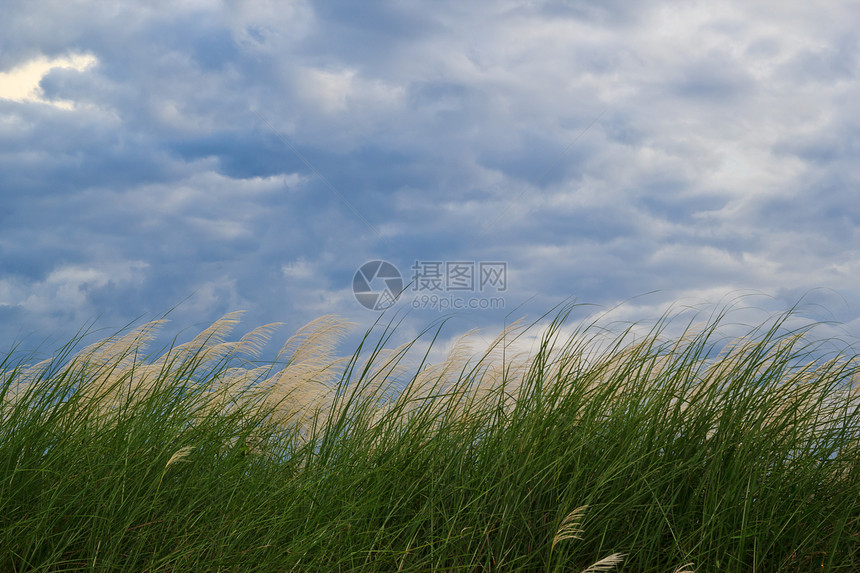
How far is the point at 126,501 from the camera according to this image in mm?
3043

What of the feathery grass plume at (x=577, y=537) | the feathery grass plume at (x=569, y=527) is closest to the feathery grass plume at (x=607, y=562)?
the feathery grass plume at (x=577, y=537)

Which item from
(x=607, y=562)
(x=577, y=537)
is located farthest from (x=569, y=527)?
(x=607, y=562)

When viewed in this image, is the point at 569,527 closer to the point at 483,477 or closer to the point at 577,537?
the point at 577,537

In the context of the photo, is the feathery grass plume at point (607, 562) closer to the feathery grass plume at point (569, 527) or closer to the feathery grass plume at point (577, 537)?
the feathery grass plume at point (577, 537)

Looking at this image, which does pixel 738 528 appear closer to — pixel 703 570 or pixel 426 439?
pixel 703 570

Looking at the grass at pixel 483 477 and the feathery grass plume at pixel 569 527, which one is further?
the grass at pixel 483 477

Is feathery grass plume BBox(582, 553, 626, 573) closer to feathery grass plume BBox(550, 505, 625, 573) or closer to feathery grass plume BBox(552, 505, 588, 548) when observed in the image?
feathery grass plume BBox(550, 505, 625, 573)

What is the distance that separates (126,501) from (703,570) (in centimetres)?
269

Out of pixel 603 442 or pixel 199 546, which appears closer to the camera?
pixel 199 546

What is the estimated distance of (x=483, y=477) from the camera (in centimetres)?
304

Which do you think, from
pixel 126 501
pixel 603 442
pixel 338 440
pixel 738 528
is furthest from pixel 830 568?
pixel 126 501

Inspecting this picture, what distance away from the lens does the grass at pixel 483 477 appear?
2928 mm

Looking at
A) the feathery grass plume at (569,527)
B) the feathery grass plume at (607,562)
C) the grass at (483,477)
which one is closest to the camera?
the feathery grass plume at (607,562)

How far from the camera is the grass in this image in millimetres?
2928
